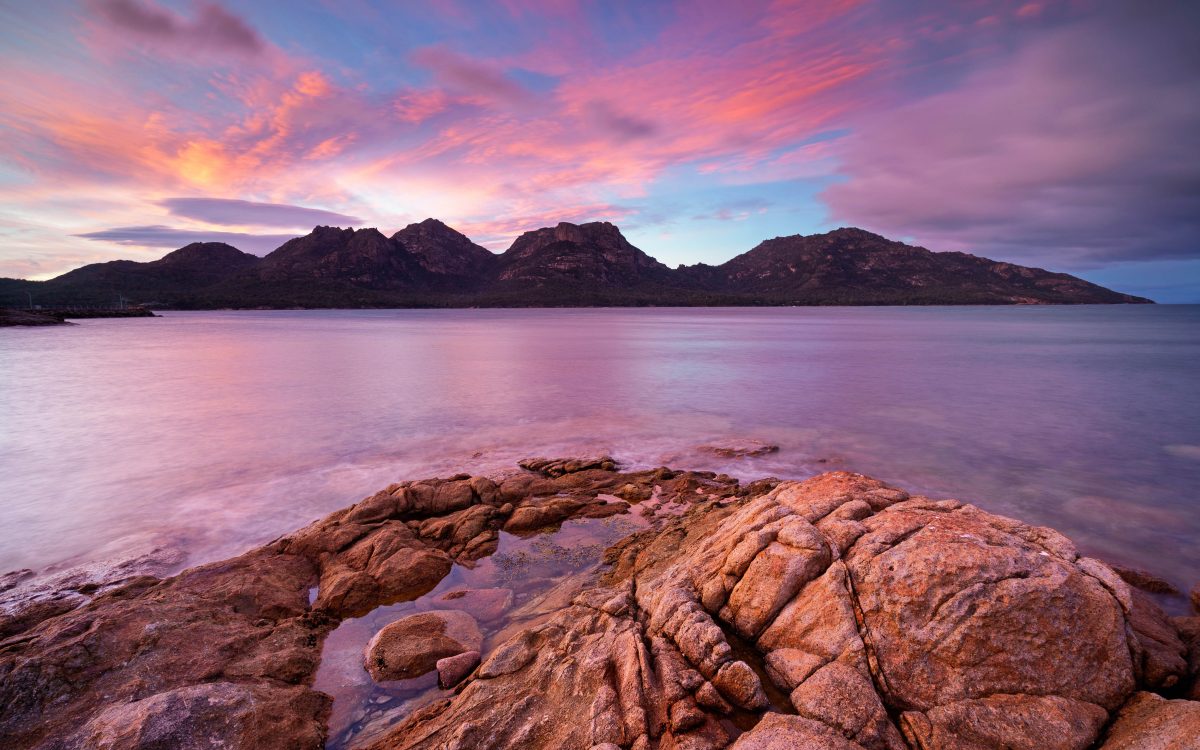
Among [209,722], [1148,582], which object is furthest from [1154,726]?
[209,722]

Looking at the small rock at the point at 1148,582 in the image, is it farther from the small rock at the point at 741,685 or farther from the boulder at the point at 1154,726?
the small rock at the point at 741,685

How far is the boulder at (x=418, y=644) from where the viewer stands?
279 inches

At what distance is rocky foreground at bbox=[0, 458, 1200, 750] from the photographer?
5078 mm

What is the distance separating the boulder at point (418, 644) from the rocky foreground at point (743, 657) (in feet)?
0.10

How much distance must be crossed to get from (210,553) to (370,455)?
23.6 ft

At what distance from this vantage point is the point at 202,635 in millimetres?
7168

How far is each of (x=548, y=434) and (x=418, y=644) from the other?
515 inches

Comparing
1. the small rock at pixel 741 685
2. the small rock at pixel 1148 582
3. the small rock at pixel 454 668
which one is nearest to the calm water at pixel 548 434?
the small rock at pixel 1148 582

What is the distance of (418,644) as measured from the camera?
7375mm

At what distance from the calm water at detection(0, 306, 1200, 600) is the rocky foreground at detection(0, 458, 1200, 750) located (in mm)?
5037

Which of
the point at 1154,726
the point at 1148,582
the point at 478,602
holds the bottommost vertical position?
the point at 478,602

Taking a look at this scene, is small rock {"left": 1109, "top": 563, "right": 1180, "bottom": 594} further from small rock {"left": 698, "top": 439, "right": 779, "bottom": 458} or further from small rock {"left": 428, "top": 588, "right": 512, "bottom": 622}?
small rock {"left": 428, "top": 588, "right": 512, "bottom": 622}

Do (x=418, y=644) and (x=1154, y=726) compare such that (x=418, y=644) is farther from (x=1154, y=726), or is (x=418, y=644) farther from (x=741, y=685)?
(x=1154, y=726)

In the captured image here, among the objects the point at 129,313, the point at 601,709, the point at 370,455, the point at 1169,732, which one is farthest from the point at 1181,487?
the point at 129,313
